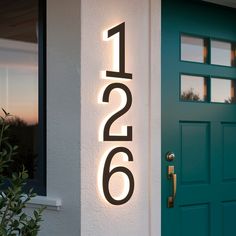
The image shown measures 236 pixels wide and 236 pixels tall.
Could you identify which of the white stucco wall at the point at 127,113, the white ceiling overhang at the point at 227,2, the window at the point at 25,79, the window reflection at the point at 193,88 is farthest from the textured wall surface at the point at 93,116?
the white ceiling overhang at the point at 227,2

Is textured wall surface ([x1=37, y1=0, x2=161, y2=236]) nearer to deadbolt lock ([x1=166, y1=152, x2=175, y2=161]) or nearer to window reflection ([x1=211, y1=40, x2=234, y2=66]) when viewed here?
deadbolt lock ([x1=166, y1=152, x2=175, y2=161])

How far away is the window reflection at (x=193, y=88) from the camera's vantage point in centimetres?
397

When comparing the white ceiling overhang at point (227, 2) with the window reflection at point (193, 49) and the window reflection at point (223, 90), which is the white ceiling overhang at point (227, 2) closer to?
the window reflection at point (193, 49)

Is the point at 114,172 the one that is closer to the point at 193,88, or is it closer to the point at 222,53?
the point at 193,88

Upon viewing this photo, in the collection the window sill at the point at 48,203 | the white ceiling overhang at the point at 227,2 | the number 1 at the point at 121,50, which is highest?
the white ceiling overhang at the point at 227,2

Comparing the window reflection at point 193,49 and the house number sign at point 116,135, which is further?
the window reflection at point 193,49

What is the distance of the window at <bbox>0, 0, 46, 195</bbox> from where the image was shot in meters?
3.57

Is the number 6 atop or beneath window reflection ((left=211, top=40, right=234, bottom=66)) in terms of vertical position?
beneath

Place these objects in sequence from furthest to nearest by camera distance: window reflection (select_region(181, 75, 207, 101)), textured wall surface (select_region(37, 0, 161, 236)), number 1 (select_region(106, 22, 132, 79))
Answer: window reflection (select_region(181, 75, 207, 101)), number 1 (select_region(106, 22, 132, 79)), textured wall surface (select_region(37, 0, 161, 236))

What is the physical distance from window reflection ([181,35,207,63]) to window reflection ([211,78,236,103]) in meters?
0.22

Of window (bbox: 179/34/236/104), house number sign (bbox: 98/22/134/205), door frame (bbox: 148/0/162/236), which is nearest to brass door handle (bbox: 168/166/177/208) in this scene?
door frame (bbox: 148/0/162/236)

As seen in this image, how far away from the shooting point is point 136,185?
3518 mm

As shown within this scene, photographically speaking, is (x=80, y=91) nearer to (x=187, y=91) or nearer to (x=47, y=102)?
(x=47, y=102)

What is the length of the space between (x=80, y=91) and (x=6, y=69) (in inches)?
49.5
